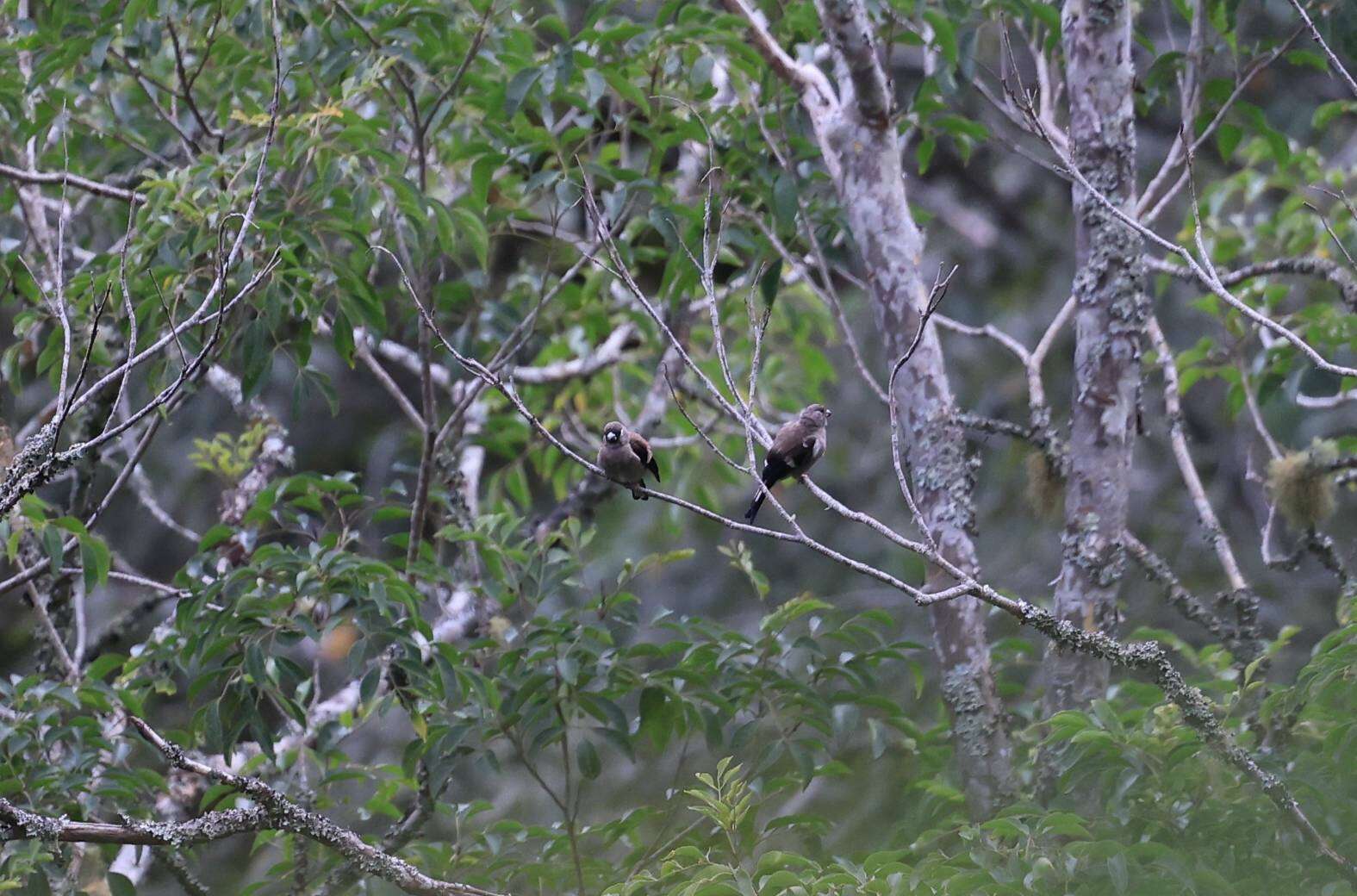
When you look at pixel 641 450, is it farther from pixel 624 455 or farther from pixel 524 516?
pixel 524 516

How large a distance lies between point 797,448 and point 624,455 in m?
0.66

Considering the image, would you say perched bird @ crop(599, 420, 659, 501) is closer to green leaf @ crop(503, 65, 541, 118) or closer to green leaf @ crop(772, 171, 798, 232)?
green leaf @ crop(772, 171, 798, 232)

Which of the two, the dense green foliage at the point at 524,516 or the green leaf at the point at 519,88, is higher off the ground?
the green leaf at the point at 519,88

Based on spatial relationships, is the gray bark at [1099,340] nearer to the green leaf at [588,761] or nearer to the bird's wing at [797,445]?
the bird's wing at [797,445]

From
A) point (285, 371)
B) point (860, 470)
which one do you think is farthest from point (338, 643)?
point (860, 470)

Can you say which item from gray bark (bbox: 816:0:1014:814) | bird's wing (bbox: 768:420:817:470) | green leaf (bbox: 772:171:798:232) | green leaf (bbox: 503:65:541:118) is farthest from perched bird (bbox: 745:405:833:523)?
green leaf (bbox: 503:65:541:118)

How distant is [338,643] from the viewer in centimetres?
852

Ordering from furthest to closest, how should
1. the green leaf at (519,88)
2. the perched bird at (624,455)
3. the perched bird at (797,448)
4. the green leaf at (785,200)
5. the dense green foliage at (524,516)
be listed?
the perched bird at (624,455)
the perched bird at (797,448)
the green leaf at (785,200)
the green leaf at (519,88)
the dense green foliage at (524,516)

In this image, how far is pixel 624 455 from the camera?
503 cm

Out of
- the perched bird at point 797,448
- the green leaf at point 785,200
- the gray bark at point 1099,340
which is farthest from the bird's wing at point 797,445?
the gray bark at point 1099,340

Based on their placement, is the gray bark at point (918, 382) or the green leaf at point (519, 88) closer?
the gray bark at point (918, 382)

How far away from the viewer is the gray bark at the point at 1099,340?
13.9 ft

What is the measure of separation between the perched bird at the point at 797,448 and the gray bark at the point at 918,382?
357mm

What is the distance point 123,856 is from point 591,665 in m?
2.20
